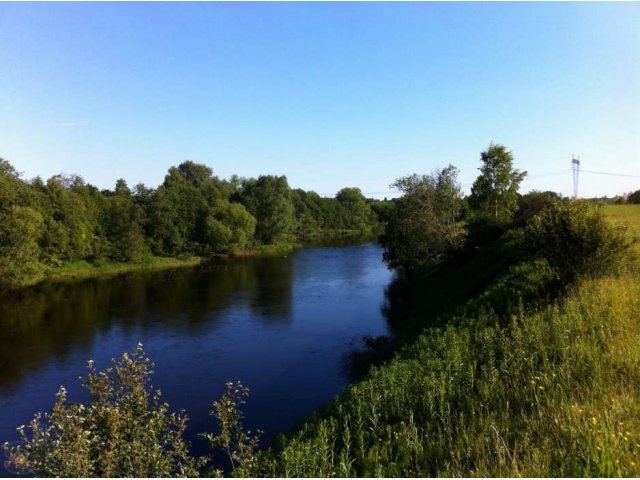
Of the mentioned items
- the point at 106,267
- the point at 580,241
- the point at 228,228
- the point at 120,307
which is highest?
the point at 228,228

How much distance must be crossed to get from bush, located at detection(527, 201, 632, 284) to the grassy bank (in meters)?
0.50

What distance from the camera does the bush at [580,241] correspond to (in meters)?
11.1

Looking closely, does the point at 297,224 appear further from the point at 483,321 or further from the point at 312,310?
the point at 483,321

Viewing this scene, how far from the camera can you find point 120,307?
34.8m

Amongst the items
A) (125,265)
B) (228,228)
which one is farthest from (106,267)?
(228,228)

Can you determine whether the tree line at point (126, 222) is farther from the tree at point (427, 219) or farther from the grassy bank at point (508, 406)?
the grassy bank at point (508, 406)

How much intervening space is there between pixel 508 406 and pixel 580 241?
669 centimetres

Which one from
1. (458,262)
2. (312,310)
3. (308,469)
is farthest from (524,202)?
(308,469)

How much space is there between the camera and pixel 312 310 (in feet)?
107

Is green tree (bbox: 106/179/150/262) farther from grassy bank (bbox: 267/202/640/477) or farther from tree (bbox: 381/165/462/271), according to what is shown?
grassy bank (bbox: 267/202/640/477)

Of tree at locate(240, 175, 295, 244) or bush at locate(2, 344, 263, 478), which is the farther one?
tree at locate(240, 175, 295, 244)

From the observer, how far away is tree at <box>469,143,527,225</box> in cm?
3219

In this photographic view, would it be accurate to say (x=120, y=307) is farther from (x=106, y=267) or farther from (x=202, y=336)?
(x=106, y=267)

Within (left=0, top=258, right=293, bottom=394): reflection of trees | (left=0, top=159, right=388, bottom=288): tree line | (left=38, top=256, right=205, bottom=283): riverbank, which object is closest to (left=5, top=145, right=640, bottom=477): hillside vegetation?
(left=0, top=258, right=293, bottom=394): reflection of trees
